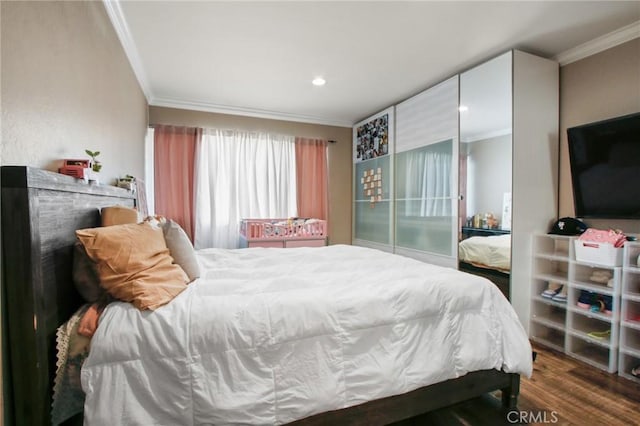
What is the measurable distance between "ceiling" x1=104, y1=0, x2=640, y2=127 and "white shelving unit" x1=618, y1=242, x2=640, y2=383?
171 centimetres

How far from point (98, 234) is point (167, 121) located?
315 centimetres

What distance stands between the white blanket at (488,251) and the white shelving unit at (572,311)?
270mm

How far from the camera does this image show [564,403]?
1.77 metres

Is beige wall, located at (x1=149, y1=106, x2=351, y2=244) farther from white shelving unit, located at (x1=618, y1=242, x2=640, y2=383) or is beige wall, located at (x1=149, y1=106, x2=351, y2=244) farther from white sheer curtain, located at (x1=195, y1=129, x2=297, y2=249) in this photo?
white shelving unit, located at (x1=618, y1=242, x2=640, y2=383)

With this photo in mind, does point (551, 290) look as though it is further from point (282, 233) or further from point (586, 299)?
point (282, 233)

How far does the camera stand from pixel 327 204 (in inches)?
191

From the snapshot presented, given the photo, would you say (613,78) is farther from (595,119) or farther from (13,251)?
(13,251)

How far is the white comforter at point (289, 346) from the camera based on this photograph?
3.57 ft

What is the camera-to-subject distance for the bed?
2635 millimetres

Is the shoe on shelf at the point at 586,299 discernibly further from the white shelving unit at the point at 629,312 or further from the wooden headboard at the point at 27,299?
the wooden headboard at the point at 27,299

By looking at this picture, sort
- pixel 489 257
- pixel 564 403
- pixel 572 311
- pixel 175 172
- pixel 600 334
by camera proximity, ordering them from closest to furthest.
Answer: pixel 564 403 → pixel 600 334 → pixel 572 311 → pixel 489 257 → pixel 175 172

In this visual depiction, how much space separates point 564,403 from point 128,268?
2500 millimetres

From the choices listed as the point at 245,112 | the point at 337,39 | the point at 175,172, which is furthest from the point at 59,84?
the point at 245,112

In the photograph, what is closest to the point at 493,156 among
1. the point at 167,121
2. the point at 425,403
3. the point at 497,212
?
the point at 497,212
